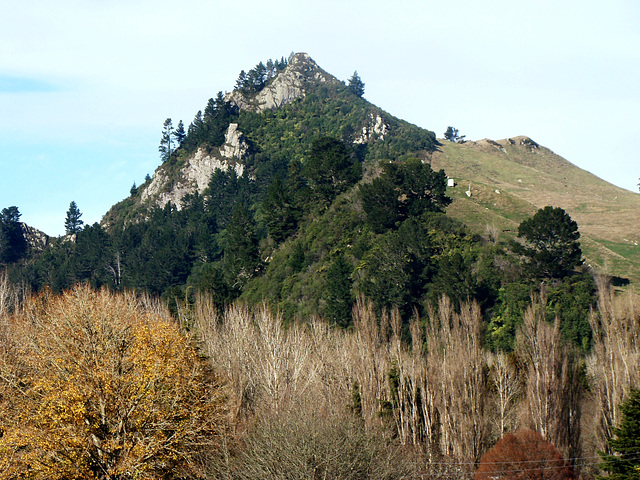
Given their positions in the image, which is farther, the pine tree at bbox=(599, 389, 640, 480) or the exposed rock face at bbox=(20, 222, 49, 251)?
the exposed rock face at bbox=(20, 222, 49, 251)

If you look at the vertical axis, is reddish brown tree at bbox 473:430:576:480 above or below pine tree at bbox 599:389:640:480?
below

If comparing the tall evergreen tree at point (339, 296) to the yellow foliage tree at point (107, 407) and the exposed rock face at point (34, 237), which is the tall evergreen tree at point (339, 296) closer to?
the yellow foliage tree at point (107, 407)

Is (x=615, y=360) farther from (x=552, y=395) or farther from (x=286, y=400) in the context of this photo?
(x=286, y=400)

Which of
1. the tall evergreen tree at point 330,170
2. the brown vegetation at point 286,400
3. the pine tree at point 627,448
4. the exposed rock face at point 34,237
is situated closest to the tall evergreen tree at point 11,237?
the exposed rock face at point 34,237

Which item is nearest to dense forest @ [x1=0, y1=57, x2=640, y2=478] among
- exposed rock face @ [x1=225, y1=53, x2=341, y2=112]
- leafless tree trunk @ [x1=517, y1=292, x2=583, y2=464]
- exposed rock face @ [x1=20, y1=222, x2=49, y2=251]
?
leafless tree trunk @ [x1=517, y1=292, x2=583, y2=464]

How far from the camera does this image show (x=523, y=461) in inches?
1065

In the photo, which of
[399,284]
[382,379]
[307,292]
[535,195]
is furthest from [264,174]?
[382,379]

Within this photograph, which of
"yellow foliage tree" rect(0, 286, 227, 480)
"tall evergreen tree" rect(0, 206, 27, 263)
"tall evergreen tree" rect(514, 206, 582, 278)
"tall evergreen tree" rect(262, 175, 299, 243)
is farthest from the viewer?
"tall evergreen tree" rect(0, 206, 27, 263)

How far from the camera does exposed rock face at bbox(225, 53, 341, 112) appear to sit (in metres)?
163

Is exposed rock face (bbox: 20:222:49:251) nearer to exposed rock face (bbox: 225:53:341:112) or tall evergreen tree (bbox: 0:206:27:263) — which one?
tall evergreen tree (bbox: 0:206:27:263)

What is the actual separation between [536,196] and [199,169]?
234ft

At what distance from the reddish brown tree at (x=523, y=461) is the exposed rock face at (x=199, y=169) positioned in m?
114

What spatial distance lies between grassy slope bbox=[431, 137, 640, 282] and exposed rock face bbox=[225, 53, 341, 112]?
Result: 41.4m

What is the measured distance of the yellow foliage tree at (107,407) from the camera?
26.5 meters
